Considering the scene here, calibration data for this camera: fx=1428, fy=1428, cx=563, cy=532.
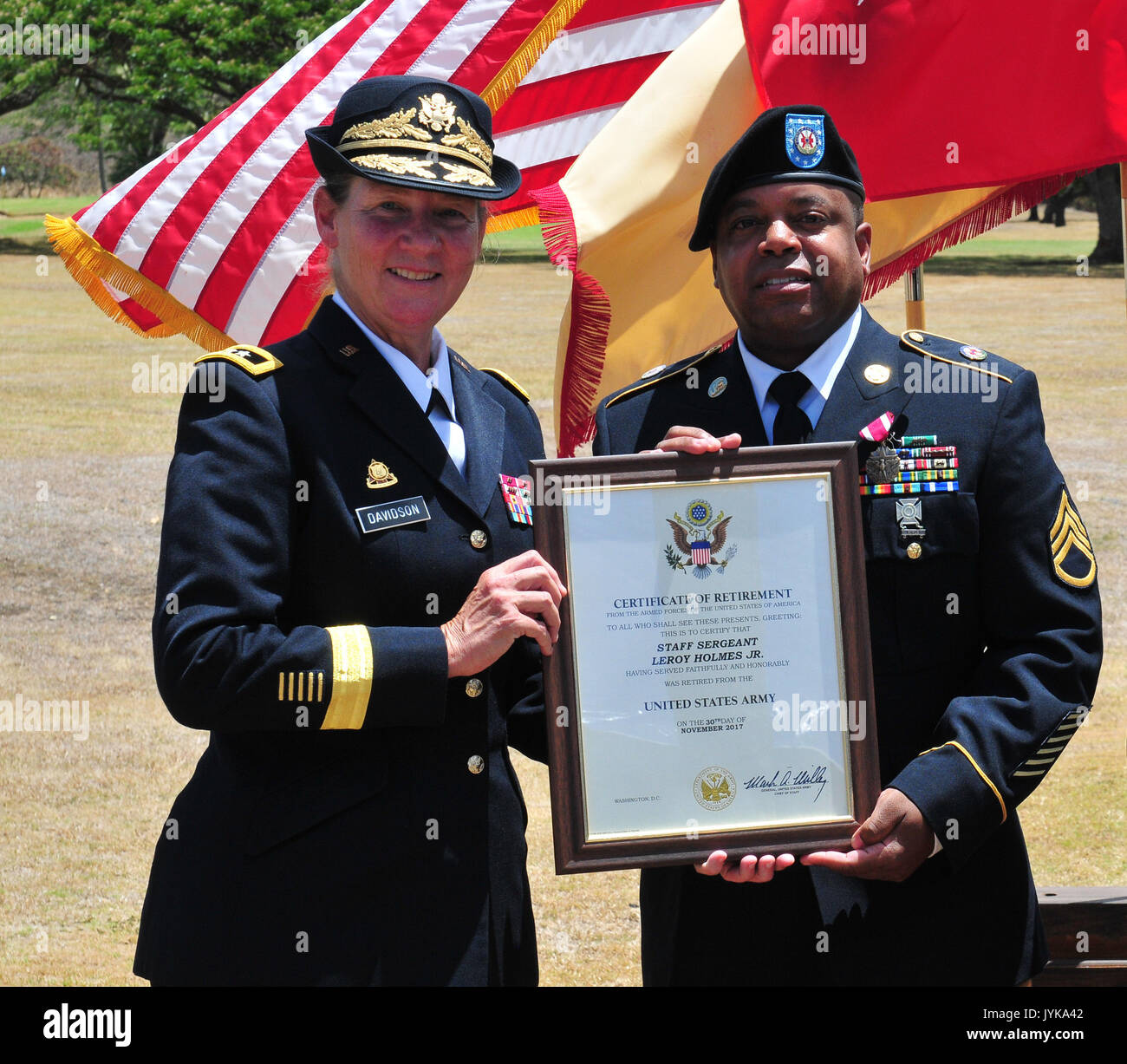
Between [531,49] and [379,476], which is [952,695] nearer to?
[379,476]

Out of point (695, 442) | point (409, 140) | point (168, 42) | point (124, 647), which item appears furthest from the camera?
point (168, 42)

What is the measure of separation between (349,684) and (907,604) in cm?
100

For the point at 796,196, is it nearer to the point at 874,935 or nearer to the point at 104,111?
the point at 874,935

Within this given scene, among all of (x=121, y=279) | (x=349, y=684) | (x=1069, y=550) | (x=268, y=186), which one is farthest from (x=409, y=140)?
(x=121, y=279)

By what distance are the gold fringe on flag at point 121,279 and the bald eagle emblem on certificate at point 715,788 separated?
111 inches

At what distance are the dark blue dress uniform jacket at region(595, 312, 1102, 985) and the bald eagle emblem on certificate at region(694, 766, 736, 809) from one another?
250 mm

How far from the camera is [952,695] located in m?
2.59

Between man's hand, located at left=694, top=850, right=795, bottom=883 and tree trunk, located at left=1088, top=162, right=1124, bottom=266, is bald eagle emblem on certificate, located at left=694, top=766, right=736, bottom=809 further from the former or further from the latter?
tree trunk, located at left=1088, top=162, right=1124, bottom=266

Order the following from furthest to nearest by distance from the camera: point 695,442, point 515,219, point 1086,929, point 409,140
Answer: point 515,219, point 1086,929, point 409,140, point 695,442

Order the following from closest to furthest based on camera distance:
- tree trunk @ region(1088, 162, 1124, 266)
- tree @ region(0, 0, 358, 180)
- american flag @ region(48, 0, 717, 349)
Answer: american flag @ region(48, 0, 717, 349) < tree @ region(0, 0, 358, 180) < tree trunk @ region(1088, 162, 1124, 266)

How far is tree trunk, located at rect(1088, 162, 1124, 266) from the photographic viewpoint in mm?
32125

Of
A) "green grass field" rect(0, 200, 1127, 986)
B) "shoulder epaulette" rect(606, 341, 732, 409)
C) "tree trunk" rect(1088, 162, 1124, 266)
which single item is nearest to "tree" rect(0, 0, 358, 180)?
"green grass field" rect(0, 200, 1127, 986)

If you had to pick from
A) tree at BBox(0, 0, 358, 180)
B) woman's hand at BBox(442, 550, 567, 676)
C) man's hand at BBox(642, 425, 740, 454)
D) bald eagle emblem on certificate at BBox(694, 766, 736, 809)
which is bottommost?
bald eagle emblem on certificate at BBox(694, 766, 736, 809)
